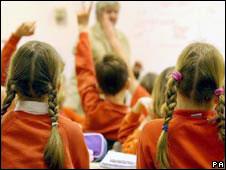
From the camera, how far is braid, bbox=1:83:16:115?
3.91ft

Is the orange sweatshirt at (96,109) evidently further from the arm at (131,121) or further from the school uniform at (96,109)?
the arm at (131,121)

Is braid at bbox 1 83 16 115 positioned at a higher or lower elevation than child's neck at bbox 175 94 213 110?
higher

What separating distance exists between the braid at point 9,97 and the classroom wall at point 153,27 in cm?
209

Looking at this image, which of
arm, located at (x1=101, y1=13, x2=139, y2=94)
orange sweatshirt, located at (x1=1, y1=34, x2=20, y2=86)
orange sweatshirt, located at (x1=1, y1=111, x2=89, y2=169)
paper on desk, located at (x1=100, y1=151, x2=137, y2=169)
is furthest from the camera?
arm, located at (x1=101, y1=13, x2=139, y2=94)

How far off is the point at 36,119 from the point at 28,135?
0.05m

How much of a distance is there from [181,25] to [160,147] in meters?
2.45

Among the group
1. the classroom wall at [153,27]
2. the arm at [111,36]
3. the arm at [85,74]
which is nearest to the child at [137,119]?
the arm at [85,74]

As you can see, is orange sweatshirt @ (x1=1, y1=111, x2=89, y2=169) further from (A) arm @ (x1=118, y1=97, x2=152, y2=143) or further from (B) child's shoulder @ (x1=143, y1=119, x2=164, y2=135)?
(A) arm @ (x1=118, y1=97, x2=152, y2=143)

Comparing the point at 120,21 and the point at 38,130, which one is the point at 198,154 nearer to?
the point at 38,130

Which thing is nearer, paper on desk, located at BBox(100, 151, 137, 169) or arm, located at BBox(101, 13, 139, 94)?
paper on desk, located at BBox(100, 151, 137, 169)

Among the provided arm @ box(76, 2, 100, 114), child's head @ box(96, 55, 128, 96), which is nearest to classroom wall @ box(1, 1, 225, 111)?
arm @ box(76, 2, 100, 114)

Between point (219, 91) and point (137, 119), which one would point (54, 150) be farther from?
point (137, 119)

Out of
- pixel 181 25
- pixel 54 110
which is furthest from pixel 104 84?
pixel 181 25

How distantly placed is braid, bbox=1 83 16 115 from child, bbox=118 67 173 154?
61cm
